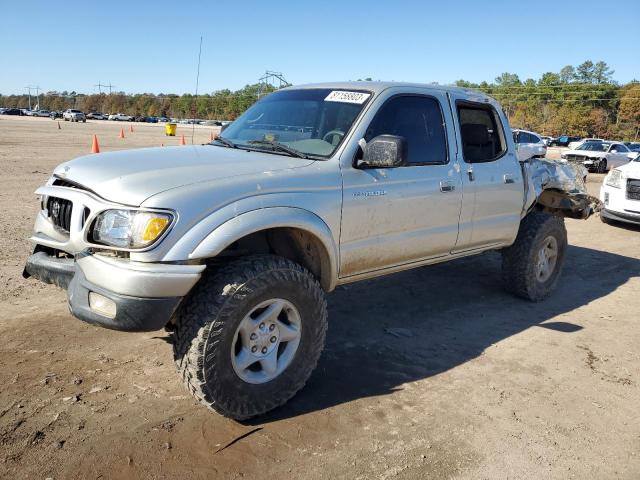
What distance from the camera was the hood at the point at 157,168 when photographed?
2936mm

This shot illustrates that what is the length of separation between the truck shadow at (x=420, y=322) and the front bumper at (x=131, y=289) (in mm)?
984

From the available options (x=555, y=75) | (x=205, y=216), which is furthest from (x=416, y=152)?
(x=555, y=75)

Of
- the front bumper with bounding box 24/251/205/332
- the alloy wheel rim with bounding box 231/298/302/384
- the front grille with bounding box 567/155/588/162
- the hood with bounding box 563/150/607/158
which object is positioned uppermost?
the hood with bounding box 563/150/607/158

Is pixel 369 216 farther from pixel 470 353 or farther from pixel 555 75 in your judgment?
pixel 555 75

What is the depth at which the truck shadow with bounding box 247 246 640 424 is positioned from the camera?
3777 millimetres

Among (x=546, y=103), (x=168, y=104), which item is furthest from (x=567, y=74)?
(x=168, y=104)

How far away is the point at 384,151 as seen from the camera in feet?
11.7

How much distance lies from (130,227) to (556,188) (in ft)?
15.8

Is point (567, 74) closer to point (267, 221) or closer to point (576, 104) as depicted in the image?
point (576, 104)

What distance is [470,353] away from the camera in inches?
172

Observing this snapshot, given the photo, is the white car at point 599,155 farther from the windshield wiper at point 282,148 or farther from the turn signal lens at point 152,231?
the turn signal lens at point 152,231

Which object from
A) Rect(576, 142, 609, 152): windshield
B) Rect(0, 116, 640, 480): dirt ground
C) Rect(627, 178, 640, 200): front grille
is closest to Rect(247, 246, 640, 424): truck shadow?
Rect(0, 116, 640, 480): dirt ground

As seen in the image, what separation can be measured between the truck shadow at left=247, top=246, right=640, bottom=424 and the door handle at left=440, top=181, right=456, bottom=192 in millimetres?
1274

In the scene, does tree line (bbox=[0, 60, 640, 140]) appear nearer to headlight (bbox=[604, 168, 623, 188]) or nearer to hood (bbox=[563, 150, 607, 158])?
hood (bbox=[563, 150, 607, 158])
